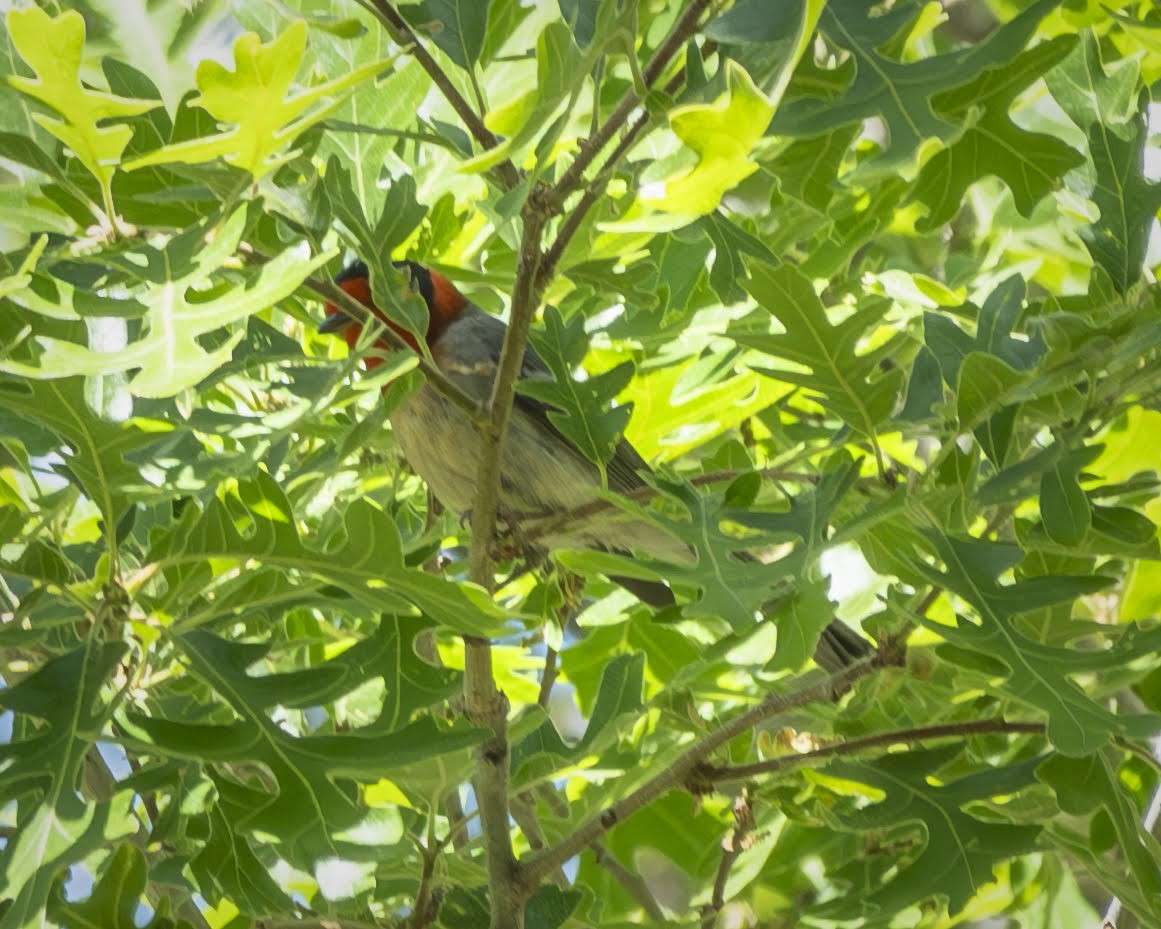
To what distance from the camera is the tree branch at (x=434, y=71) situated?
1938 millimetres

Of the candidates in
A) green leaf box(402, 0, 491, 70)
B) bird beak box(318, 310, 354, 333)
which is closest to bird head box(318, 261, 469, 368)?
bird beak box(318, 310, 354, 333)

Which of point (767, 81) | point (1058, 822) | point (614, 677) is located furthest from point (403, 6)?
point (1058, 822)

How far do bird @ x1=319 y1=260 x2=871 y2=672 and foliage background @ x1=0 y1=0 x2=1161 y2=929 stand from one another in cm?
43

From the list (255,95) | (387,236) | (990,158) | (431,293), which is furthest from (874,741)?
(431,293)

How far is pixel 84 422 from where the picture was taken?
1.97m

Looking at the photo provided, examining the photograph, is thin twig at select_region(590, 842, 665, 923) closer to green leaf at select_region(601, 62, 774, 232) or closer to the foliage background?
the foliage background

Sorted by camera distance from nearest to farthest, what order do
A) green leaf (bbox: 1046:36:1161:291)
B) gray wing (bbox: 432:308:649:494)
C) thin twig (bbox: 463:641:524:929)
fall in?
green leaf (bbox: 1046:36:1161:291) → thin twig (bbox: 463:641:524:929) → gray wing (bbox: 432:308:649:494)

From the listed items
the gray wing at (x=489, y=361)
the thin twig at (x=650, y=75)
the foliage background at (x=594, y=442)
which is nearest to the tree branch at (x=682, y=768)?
the foliage background at (x=594, y=442)

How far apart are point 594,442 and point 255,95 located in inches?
31.1

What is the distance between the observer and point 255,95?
1534 mm

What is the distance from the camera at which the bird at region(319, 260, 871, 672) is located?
10.7 feet

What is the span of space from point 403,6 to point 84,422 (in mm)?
763

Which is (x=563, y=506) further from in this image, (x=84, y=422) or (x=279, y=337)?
(x=84, y=422)

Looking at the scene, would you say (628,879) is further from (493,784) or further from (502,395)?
(502,395)
